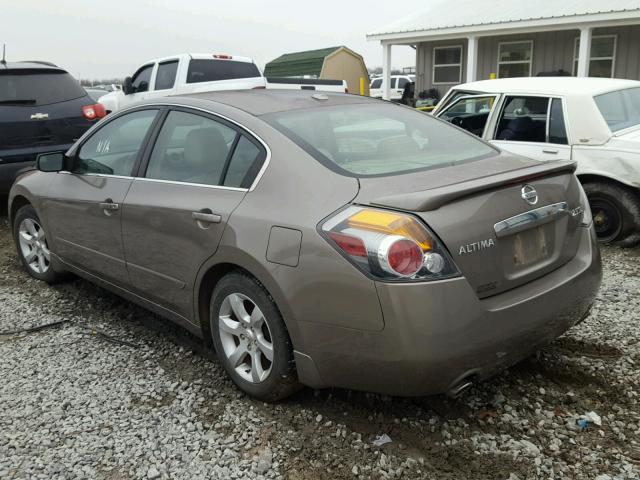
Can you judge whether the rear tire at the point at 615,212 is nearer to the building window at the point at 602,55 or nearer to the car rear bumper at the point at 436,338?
the car rear bumper at the point at 436,338

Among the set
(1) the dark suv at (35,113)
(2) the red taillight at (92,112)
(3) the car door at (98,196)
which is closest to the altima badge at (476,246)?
(3) the car door at (98,196)

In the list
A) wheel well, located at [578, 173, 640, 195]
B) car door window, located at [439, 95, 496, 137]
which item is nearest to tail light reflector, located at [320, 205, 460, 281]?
wheel well, located at [578, 173, 640, 195]

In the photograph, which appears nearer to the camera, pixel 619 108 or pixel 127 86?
pixel 619 108

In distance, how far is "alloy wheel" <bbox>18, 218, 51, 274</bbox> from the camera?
4797 mm

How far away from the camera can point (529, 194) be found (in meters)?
2.71

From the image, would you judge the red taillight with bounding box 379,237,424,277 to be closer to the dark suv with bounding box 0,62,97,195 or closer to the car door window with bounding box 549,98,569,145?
the car door window with bounding box 549,98,569,145

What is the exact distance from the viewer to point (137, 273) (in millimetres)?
3619

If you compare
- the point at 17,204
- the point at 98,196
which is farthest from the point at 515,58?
the point at 98,196

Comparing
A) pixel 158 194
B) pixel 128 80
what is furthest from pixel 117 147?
pixel 128 80

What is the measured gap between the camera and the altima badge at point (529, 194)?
2.69 metres

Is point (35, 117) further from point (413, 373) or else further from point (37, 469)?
point (413, 373)

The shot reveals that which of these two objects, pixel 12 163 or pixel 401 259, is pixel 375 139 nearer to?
pixel 401 259

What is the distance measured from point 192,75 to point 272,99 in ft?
25.8

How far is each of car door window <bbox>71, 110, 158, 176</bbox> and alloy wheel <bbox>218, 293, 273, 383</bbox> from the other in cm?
126
